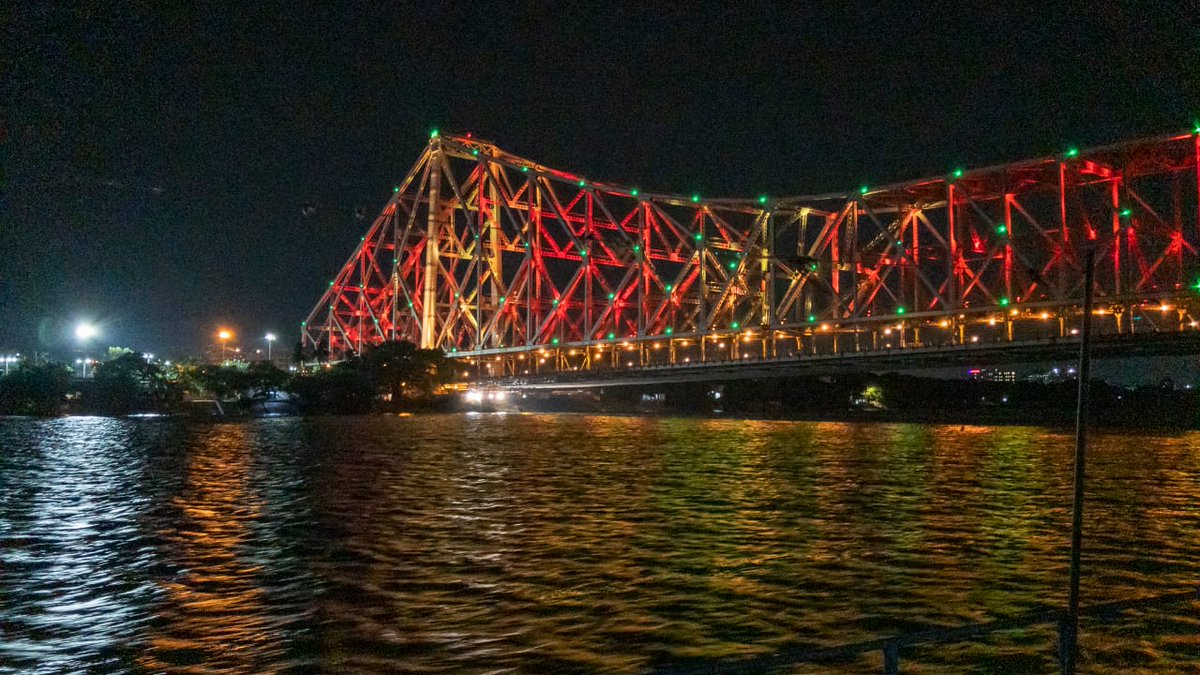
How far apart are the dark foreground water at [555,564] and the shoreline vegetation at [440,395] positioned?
2147 inches

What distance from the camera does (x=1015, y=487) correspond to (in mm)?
24281

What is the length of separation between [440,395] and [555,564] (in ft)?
269

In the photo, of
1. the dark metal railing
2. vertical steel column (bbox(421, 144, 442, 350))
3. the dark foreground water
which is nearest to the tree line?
vertical steel column (bbox(421, 144, 442, 350))

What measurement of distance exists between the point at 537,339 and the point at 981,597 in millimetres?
91979

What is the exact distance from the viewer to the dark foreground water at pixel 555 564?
9.53 m

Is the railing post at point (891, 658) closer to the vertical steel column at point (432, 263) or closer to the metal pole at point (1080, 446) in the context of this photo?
the metal pole at point (1080, 446)

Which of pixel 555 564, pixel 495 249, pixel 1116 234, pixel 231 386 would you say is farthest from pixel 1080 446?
pixel 495 249

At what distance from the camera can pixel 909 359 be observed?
68.8 meters

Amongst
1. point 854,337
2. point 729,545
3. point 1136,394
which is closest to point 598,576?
point 729,545

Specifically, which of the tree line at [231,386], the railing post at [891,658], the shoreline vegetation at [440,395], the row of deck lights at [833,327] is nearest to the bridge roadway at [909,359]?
the row of deck lights at [833,327]

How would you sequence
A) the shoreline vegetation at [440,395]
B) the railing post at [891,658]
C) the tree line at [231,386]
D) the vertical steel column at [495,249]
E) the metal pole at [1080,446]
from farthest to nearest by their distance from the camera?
the vertical steel column at [495,249]
the tree line at [231,386]
the shoreline vegetation at [440,395]
the metal pole at [1080,446]
the railing post at [891,658]

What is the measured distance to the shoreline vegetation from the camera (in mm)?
78125

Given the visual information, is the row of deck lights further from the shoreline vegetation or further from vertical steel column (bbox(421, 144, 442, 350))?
vertical steel column (bbox(421, 144, 442, 350))

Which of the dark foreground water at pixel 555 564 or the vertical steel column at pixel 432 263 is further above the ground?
the vertical steel column at pixel 432 263
